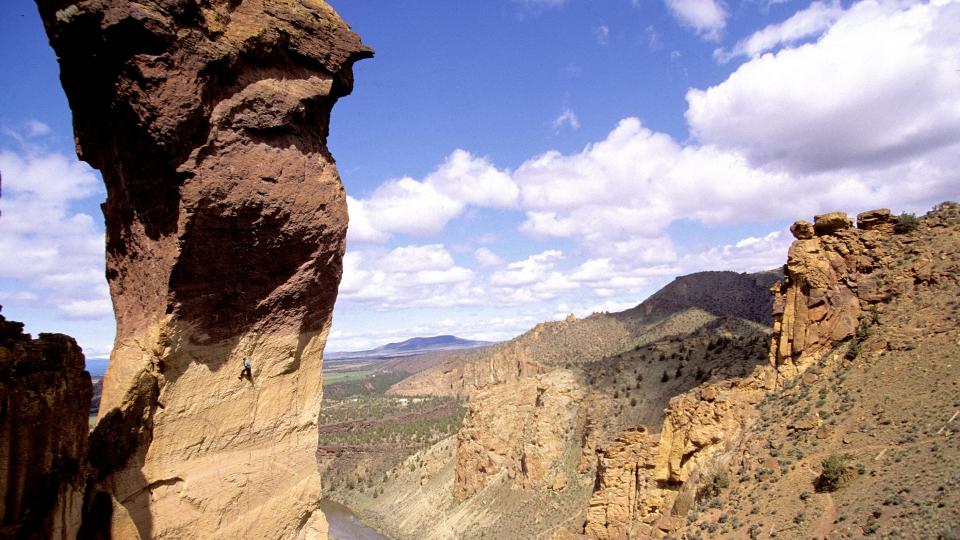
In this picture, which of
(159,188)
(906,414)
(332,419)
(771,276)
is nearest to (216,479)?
(159,188)

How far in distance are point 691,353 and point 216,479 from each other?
40.1m

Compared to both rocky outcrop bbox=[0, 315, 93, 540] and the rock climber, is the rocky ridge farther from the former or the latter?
rocky outcrop bbox=[0, 315, 93, 540]

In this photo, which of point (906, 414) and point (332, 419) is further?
point (332, 419)

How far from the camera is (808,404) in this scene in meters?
20.6

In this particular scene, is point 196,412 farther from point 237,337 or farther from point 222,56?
point 222,56

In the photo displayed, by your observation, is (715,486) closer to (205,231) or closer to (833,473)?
(833,473)

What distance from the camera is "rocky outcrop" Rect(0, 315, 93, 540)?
16.6 ft

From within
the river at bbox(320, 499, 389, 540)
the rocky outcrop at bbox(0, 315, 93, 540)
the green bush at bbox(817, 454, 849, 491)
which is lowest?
the river at bbox(320, 499, 389, 540)

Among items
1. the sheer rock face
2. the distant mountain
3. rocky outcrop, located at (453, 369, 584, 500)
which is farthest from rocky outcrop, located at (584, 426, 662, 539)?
the distant mountain

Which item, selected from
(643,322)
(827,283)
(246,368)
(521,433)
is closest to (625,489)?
(827,283)

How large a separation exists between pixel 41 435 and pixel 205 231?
8.38 feet

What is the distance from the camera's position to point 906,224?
22844 millimetres

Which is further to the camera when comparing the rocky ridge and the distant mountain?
the distant mountain

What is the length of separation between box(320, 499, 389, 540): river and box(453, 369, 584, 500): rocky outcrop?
13.9 metres
